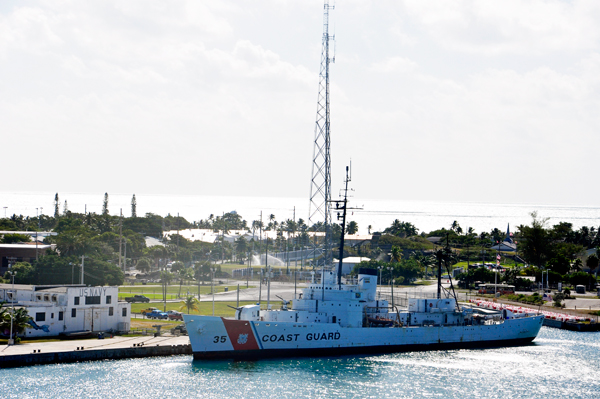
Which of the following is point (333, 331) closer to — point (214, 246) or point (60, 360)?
point (60, 360)

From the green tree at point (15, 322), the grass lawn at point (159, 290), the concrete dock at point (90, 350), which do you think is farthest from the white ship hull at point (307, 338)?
the grass lawn at point (159, 290)

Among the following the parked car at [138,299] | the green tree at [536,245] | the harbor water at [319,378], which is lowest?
the harbor water at [319,378]

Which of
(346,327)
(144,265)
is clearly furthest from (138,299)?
(144,265)

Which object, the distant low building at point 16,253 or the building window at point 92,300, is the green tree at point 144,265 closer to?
the distant low building at point 16,253

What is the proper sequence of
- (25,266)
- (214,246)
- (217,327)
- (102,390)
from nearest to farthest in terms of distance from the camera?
(102,390), (217,327), (25,266), (214,246)

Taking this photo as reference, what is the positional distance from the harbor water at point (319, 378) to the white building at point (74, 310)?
9.43 meters

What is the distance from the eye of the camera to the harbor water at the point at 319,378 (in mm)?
41938

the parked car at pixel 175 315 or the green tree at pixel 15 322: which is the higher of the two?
the green tree at pixel 15 322

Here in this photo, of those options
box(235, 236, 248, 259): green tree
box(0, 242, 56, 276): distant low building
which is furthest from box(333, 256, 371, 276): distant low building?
box(0, 242, 56, 276): distant low building

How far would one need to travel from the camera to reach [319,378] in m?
46.4

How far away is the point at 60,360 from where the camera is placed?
47.7m

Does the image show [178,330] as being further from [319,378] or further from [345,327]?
[319,378]

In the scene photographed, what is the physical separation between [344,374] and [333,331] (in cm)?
676

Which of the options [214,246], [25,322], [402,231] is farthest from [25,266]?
[402,231]
